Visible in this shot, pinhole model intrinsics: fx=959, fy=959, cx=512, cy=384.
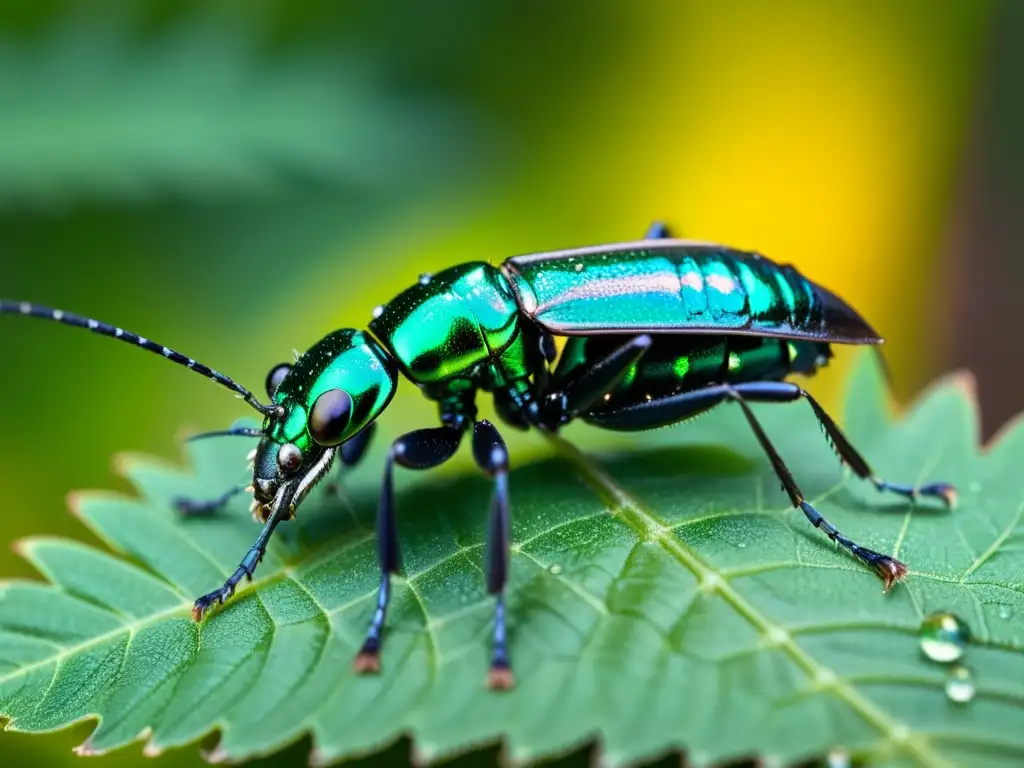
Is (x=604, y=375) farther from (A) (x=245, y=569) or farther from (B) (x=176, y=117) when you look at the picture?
(B) (x=176, y=117)

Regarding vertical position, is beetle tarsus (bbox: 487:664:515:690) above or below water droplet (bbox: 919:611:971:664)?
above

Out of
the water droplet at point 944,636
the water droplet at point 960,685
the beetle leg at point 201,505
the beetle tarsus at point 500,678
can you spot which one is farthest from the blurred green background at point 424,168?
the water droplet at point 960,685

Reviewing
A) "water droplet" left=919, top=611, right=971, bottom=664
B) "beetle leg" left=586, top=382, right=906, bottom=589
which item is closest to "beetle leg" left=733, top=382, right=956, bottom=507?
"beetle leg" left=586, top=382, right=906, bottom=589

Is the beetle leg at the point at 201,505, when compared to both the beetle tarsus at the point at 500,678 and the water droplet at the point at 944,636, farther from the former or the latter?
the water droplet at the point at 944,636

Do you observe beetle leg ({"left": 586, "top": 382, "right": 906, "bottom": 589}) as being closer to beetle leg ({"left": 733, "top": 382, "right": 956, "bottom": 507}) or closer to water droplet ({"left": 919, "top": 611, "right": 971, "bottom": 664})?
beetle leg ({"left": 733, "top": 382, "right": 956, "bottom": 507})

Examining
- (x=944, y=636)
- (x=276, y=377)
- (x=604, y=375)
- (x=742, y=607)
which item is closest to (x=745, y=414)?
(x=604, y=375)

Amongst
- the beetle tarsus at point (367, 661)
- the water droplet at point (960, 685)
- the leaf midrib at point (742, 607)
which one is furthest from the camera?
the beetle tarsus at point (367, 661)

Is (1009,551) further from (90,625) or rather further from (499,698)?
(90,625)
